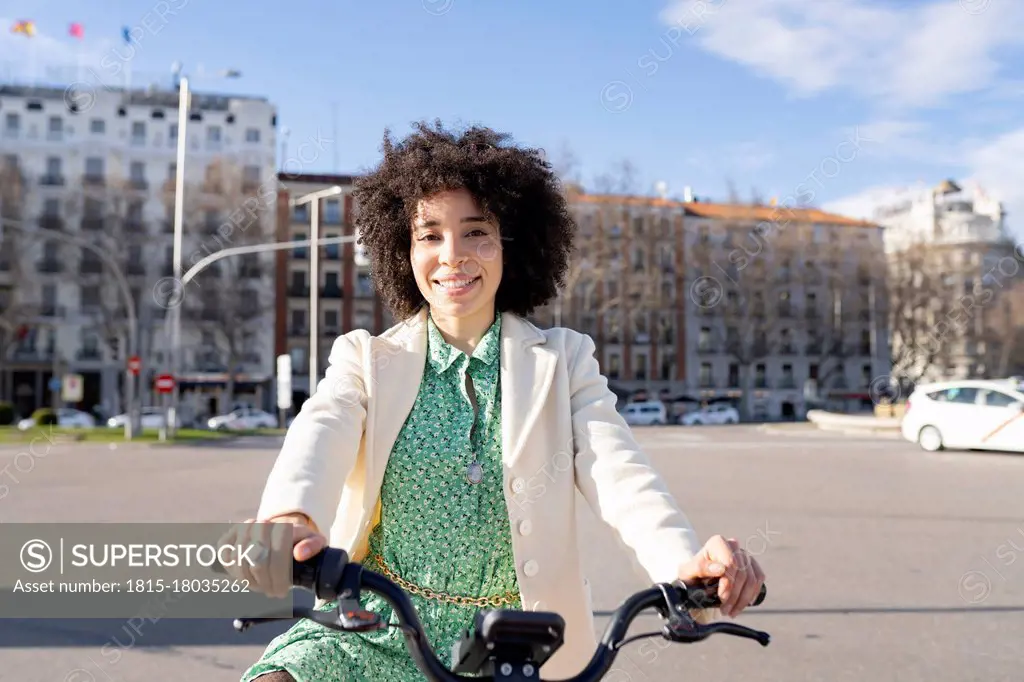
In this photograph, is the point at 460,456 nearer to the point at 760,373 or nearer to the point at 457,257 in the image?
the point at 457,257

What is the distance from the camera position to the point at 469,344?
7.76ft

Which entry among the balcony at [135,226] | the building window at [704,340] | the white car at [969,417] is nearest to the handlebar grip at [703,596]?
the white car at [969,417]

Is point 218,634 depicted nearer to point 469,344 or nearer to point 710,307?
point 469,344

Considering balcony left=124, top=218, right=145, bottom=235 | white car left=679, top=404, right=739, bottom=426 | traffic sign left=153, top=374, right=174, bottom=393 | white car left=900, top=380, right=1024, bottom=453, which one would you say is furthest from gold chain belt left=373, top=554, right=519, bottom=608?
balcony left=124, top=218, right=145, bottom=235

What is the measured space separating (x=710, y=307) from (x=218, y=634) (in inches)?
2392

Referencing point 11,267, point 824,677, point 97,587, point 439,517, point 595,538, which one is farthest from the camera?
point 11,267

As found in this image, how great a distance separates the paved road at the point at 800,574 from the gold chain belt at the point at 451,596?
2.81 m

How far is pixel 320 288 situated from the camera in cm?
6500

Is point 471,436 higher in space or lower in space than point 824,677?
higher

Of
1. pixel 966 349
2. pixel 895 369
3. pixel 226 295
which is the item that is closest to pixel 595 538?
pixel 226 295

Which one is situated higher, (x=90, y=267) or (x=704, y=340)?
(x=90, y=267)

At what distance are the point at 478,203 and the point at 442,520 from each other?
72 cm

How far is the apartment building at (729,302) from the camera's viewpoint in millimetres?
58375

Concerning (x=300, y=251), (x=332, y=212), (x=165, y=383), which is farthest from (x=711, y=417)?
(x=165, y=383)
